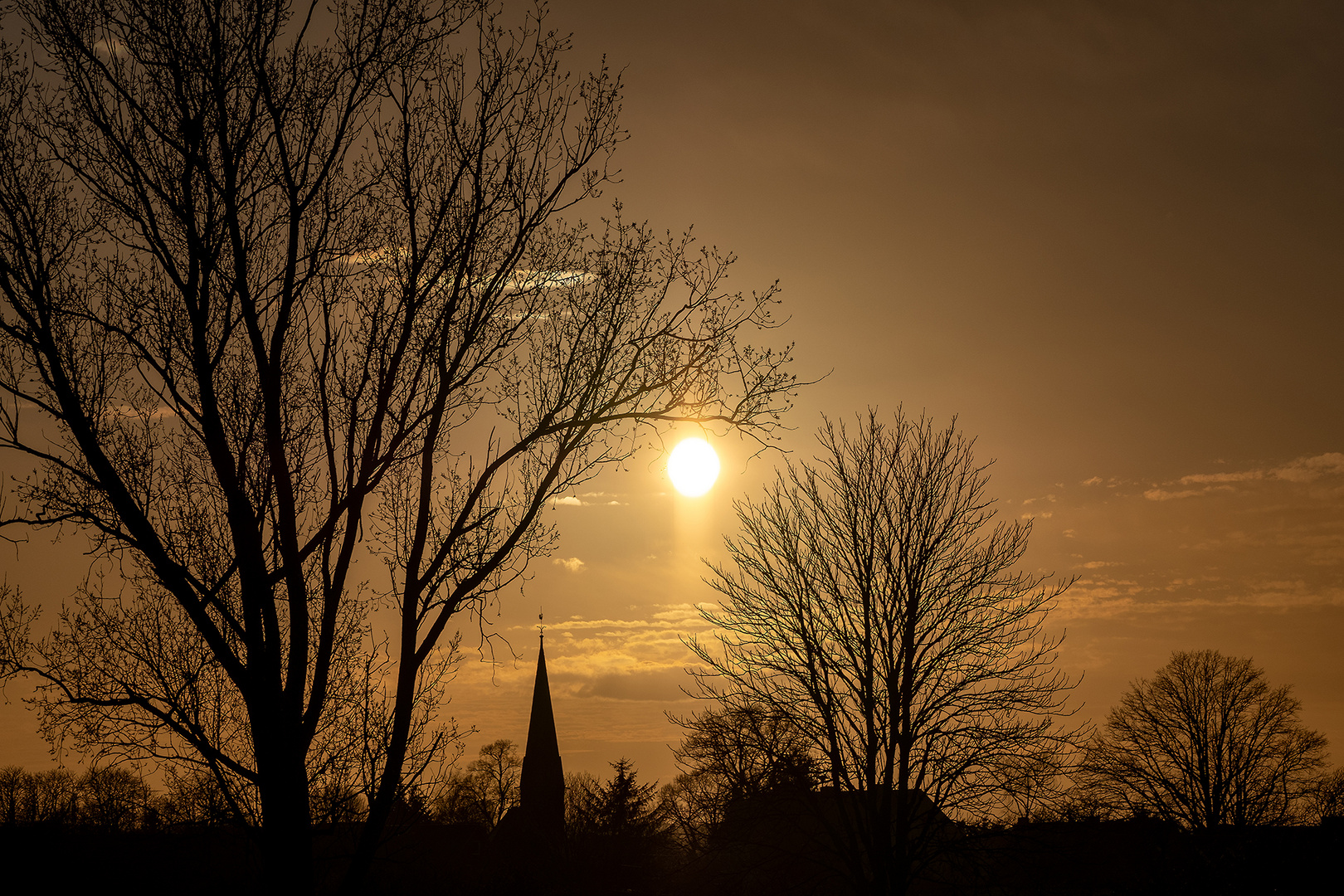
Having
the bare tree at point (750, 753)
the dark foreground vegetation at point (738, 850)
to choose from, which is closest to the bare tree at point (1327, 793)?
the dark foreground vegetation at point (738, 850)

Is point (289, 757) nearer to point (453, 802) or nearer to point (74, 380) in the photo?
point (74, 380)

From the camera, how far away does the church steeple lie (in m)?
53.9

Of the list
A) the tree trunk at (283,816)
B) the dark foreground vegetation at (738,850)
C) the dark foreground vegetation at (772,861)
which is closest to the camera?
the tree trunk at (283,816)

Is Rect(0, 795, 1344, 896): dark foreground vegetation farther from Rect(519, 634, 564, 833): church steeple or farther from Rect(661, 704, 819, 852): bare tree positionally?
Rect(519, 634, 564, 833): church steeple

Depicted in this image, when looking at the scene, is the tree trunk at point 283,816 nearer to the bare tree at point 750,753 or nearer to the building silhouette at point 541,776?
the bare tree at point 750,753

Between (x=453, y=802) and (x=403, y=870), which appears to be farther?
(x=453, y=802)

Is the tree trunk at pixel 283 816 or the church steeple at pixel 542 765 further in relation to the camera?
the church steeple at pixel 542 765

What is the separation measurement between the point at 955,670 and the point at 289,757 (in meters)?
10.7

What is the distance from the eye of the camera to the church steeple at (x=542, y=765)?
53938 mm

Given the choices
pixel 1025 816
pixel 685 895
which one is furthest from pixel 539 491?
pixel 685 895

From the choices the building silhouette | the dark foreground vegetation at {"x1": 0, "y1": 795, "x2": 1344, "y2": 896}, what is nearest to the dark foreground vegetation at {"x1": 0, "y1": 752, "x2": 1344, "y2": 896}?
the dark foreground vegetation at {"x1": 0, "y1": 795, "x2": 1344, "y2": 896}

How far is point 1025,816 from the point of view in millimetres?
13898

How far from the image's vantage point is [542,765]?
2181 inches

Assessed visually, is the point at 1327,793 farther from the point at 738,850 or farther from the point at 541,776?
the point at 541,776
